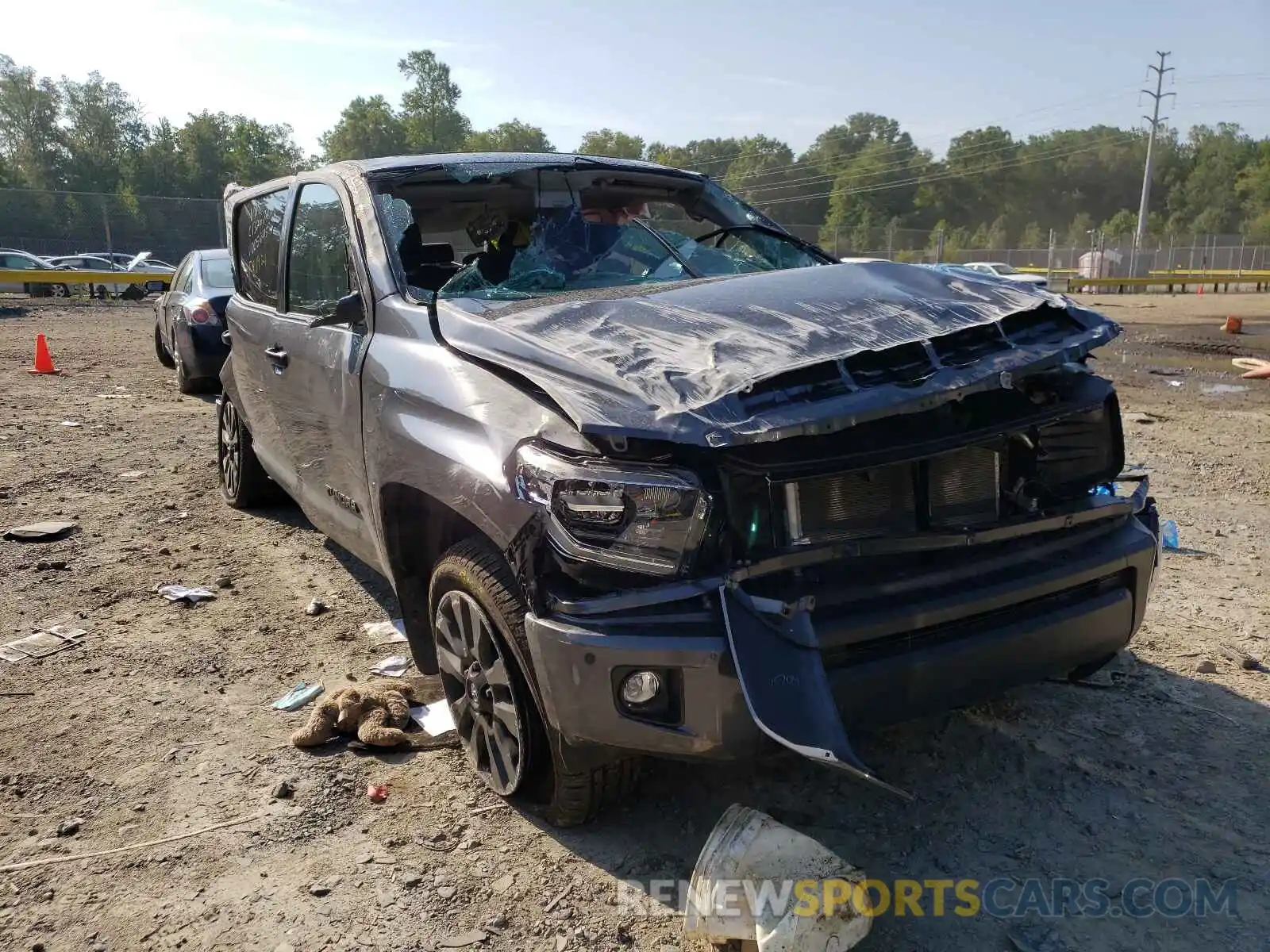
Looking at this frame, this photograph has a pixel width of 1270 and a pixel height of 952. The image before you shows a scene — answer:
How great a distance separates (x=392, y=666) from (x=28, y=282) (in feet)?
99.6

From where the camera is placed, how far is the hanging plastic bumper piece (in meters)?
2.12

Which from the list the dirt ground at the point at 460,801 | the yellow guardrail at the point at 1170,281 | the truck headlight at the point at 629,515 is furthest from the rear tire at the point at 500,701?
the yellow guardrail at the point at 1170,281

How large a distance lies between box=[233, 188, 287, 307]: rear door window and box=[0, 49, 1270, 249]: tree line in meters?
77.4

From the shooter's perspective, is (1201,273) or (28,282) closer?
(28,282)

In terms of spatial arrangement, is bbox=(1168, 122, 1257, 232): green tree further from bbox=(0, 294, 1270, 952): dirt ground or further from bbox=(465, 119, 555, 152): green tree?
bbox=(0, 294, 1270, 952): dirt ground

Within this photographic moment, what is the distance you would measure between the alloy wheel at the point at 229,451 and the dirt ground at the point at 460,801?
1.16 metres

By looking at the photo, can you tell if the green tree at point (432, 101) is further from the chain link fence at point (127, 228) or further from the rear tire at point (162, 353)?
the rear tire at point (162, 353)

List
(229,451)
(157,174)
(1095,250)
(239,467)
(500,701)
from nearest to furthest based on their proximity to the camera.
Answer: (500,701) → (239,467) → (229,451) → (1095,250) → (157,174)

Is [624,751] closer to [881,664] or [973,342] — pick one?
[881,664]

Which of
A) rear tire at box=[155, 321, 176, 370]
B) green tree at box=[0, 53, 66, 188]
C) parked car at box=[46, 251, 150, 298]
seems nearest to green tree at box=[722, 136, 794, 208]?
green tree at box=[0, 53, 66, 188]

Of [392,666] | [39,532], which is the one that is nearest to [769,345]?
[392,666]

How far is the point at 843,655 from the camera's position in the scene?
231 centimetres

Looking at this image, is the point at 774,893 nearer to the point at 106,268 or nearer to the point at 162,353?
the point at 162,353

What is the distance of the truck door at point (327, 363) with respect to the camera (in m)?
3.35
